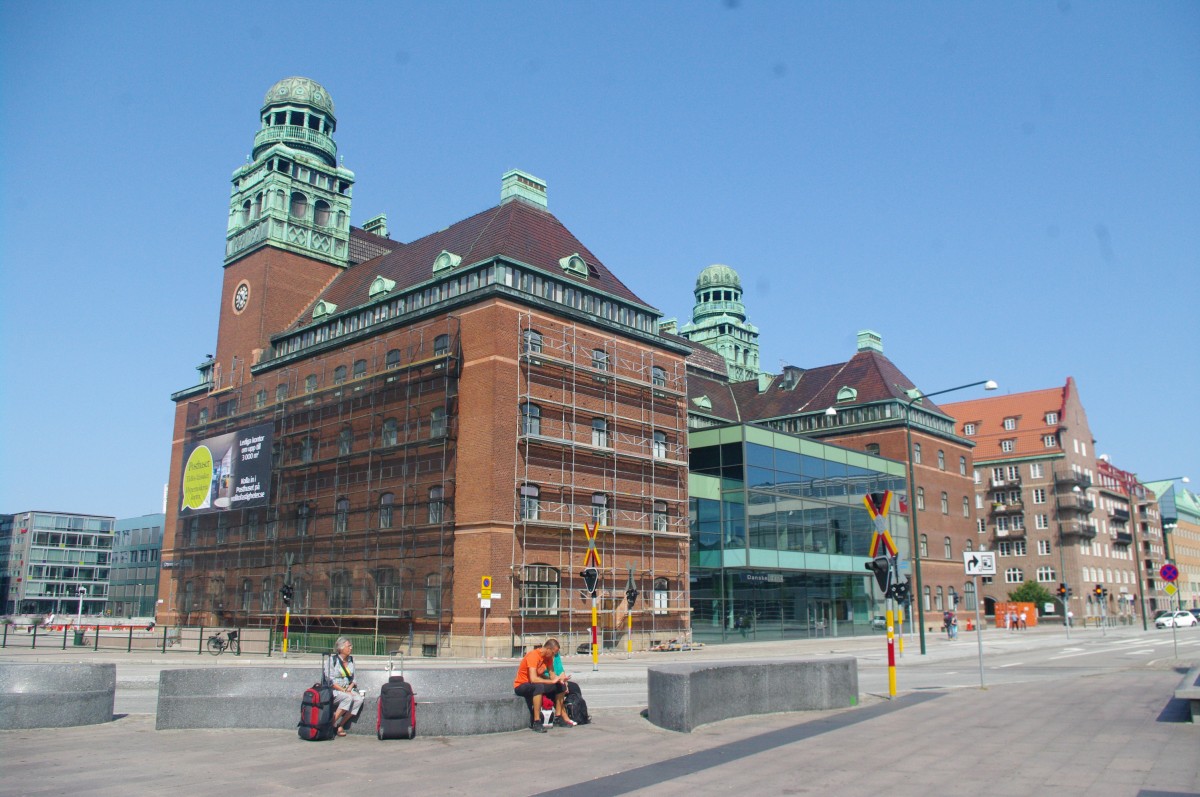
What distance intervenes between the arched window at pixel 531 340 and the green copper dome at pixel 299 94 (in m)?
27.9

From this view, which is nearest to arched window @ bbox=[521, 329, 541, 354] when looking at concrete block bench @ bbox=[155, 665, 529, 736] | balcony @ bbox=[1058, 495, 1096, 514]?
concrete block bench @ bbox=[155, 665, 529, 736]

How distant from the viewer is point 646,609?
146 feet

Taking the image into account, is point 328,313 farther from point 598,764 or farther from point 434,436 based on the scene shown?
point 598,764

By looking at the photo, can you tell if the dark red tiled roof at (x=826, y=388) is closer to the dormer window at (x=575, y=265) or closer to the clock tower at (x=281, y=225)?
the dormer window at (x=575, y=265)

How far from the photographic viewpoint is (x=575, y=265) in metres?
46.4

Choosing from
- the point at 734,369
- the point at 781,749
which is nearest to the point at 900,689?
the point at 781,749

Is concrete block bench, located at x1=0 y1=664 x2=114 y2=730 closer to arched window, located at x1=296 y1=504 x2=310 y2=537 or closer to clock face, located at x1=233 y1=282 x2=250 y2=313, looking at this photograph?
arched window, located at x1=296 y1=504 x2=310 y2=537

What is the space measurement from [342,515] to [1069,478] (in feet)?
235

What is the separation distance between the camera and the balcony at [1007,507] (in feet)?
301

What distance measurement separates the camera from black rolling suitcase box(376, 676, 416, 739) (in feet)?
41.2

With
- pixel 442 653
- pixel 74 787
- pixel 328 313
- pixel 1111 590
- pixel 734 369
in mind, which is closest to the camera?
pixel 74 787

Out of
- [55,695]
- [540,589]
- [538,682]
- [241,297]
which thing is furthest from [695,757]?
[241,297]

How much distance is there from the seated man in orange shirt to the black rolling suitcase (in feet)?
6.17

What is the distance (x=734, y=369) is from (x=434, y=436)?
50.4m
